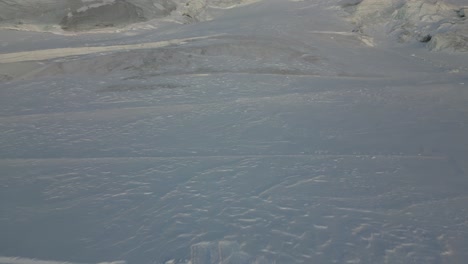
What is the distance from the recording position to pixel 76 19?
7074mm

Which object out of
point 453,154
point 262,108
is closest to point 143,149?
point 262,108

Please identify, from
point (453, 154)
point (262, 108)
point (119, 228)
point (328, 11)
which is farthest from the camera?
point (328, 11)

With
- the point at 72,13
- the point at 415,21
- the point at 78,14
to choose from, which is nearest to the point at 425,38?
the point at 415,21

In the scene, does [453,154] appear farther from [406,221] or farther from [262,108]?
[262,108]

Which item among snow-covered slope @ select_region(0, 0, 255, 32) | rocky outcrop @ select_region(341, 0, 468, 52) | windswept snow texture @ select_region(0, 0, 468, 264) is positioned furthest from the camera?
snow-covered slope @ select_region(0, 0, 255, 32)

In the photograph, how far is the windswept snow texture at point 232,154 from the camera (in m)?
2.03

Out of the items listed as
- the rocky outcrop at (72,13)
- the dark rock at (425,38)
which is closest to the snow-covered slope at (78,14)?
the rocky outcrop at (72,13)

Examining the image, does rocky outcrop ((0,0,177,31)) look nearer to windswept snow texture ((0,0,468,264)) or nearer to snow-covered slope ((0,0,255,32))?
snow-covered slope ((0,0,255,32))

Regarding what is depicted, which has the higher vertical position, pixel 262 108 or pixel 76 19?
pixel 76 19

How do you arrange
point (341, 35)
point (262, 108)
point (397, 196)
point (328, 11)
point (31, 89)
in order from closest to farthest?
point (397, 196), point (262, 108), point (31, 89), point (341, 35), point (328, 11)

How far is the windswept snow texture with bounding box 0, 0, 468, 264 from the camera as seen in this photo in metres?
2.03

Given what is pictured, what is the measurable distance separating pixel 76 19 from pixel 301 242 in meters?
6.31

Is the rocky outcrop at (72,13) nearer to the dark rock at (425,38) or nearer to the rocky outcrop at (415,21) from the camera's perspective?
the rocky outcrop at (415,21)

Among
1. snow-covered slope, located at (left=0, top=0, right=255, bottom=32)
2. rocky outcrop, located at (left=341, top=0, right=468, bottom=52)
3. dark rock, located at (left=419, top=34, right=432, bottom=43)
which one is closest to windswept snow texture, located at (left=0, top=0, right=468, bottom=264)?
rocky outcrop, located at (left=341, top=0, right=468, bottom=52)
